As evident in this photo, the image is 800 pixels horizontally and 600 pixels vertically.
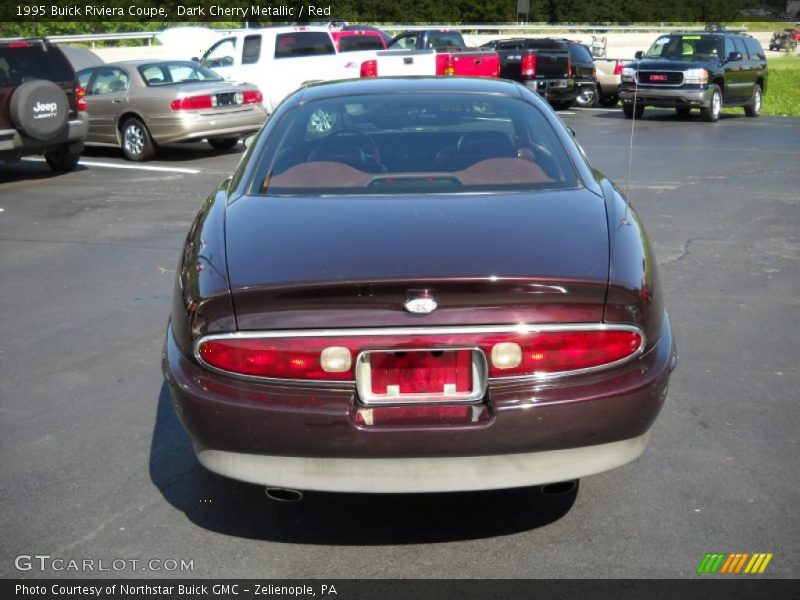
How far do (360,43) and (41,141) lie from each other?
32.3 feet

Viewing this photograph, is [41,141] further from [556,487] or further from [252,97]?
[556,487]

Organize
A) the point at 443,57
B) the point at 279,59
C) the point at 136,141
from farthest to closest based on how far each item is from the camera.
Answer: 1. the point at 443,57
2. the point at 279,59
3. the point at 136,141

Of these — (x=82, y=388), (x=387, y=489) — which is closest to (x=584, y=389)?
(x=387, y=489)

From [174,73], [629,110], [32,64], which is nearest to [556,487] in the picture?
[32,64]

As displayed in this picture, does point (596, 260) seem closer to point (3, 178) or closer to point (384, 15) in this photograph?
point (3, 178)

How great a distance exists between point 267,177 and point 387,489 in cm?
168

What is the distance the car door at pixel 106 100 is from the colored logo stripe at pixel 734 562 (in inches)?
541

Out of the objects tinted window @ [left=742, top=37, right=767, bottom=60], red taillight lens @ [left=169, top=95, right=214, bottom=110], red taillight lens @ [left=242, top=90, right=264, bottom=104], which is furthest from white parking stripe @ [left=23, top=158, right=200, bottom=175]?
tinted window @ [left=742, top=37, right=767, bottom=60]

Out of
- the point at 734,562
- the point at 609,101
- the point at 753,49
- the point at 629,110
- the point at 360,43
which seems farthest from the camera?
the point at 609,101

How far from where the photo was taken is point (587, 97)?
85.1 feet

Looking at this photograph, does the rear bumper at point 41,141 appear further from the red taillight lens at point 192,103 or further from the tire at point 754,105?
the tire at point 754,105

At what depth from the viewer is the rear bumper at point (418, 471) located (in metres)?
3.34

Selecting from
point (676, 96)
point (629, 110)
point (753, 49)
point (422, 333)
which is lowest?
point (629, 110)

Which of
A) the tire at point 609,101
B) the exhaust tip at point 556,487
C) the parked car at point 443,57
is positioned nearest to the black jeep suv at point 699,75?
the parked car at point 443,57
